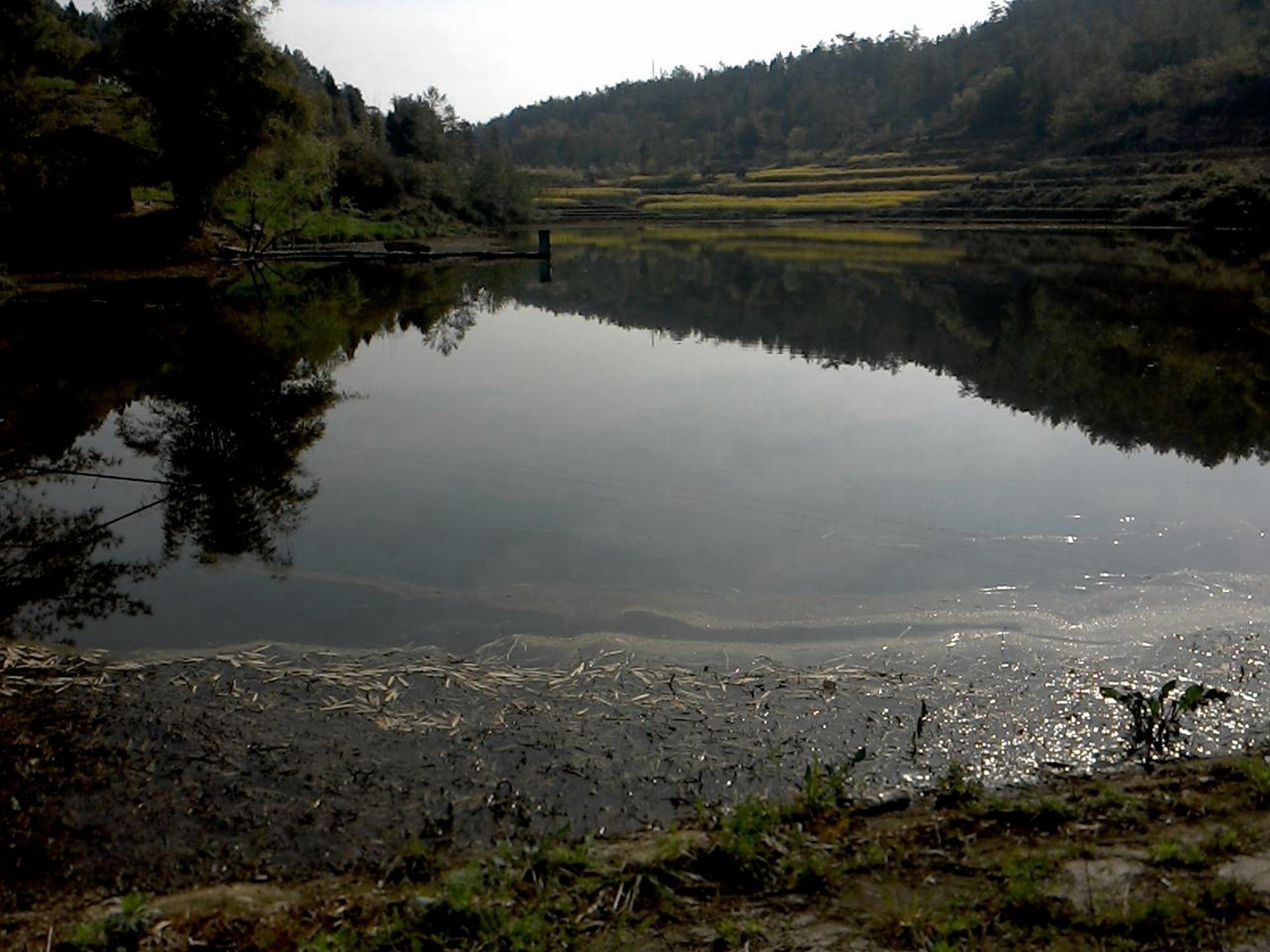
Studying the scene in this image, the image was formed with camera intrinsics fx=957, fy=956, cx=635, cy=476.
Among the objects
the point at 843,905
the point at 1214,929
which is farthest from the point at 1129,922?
the point at 843,905

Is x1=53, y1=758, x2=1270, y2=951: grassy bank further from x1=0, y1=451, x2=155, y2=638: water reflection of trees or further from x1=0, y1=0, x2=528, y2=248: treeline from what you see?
x1=0, y1=0, x2=528, y2=248: treeline

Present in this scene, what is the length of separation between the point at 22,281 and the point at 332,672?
2267cm

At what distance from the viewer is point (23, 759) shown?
418 cm

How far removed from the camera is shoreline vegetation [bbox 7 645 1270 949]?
2949 millimetres

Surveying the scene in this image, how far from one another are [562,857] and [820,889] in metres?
0.89

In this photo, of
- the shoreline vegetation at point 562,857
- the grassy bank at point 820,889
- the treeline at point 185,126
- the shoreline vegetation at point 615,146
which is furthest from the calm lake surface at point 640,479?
Result: the shoreline vegetation at point 615,146

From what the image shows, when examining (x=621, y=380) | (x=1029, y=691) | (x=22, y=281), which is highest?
(x=22, y=281)

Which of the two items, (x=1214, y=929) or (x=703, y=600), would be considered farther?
(x=703, y=600)

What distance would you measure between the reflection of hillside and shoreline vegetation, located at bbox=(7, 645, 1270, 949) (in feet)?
23.0

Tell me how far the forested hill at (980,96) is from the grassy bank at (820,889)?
65.7 m

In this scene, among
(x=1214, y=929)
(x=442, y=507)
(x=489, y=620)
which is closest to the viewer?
(x=1214, y=929)

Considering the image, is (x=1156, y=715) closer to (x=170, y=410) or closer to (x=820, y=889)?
(x=820, y=889)

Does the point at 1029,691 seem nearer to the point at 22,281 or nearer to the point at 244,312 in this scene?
the point at 244,312

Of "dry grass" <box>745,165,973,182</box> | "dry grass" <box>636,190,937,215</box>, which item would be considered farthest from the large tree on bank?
"dry grass" <box>745,165,973,182</box>
